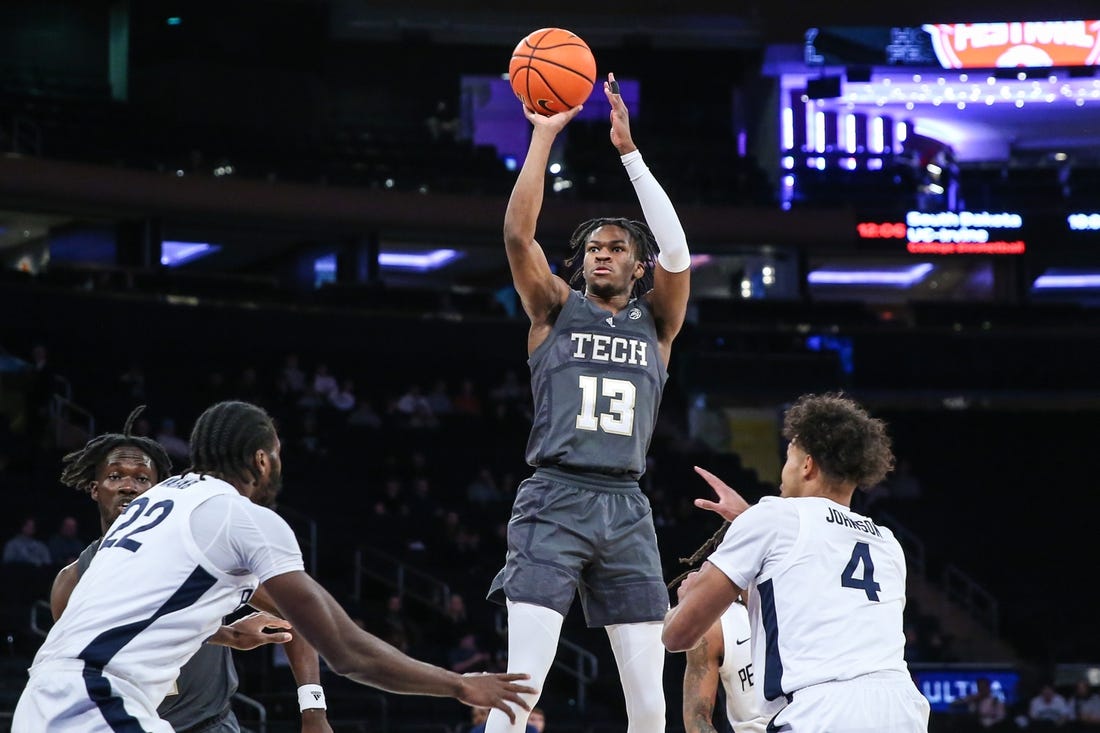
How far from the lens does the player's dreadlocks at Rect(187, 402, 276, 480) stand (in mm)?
4617

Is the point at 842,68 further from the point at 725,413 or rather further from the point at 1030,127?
the point at 725,413

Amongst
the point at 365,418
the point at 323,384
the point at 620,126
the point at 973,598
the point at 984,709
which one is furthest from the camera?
the point at 973,598

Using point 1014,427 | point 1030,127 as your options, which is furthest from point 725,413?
point 1030,127

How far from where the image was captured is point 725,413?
3044cm

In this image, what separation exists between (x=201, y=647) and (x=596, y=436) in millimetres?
1783

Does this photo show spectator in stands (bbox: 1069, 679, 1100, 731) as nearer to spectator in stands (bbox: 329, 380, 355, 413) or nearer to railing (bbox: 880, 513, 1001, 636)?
railing (bbox: 880, 513, 1001, 636)

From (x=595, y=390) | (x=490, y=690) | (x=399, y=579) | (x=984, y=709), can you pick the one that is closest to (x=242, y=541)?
(x=490, y=690)

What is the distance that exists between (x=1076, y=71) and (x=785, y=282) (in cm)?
695

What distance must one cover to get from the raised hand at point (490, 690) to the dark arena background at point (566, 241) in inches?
610

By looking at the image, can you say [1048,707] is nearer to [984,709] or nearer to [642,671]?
[984,709]

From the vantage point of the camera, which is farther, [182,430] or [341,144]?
[341,144]

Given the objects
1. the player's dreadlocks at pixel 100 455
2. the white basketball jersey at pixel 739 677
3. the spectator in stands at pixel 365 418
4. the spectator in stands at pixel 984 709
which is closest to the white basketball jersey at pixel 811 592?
the white basketball jersey at pixel 739 677

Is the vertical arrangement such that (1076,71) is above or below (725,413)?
above

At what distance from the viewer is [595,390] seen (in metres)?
5.96
